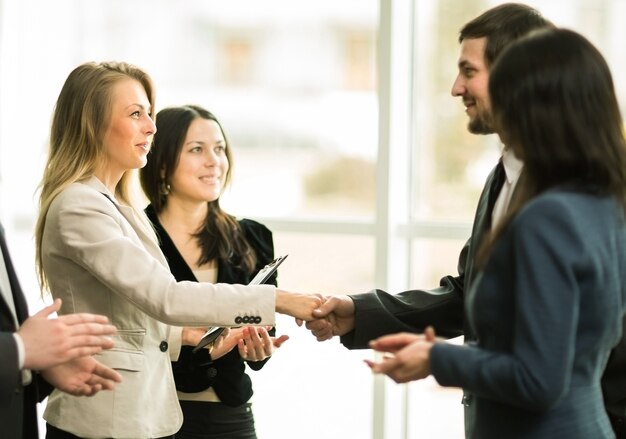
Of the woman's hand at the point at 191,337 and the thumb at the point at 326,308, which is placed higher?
the thumb at the point at 326,308

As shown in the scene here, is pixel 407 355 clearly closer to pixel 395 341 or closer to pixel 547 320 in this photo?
pixel 395 341

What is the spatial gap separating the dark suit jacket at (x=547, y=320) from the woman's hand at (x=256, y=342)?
3.73ft

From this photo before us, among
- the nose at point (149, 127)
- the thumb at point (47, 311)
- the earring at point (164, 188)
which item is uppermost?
the nose at point (149, 127)

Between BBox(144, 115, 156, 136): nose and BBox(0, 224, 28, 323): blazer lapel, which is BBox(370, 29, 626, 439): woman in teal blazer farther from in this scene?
BBox(144, 115, 156, 136): nose

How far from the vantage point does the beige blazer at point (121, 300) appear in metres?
2.22

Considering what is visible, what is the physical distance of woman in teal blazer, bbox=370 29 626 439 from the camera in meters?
1.54

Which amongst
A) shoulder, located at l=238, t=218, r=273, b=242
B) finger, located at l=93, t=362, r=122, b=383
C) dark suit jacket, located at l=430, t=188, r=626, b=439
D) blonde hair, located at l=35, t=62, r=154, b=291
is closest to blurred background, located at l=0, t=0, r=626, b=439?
shoulder, located at l=238, t=218, r=273, b=242

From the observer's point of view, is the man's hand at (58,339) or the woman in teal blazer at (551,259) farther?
the man's hand at (58,339)

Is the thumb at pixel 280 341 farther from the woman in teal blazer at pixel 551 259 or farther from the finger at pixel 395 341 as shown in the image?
the woman in teal blazer at pixel 551 259

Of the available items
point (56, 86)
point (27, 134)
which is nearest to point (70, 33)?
point (56, 86)

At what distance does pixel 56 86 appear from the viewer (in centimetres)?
469

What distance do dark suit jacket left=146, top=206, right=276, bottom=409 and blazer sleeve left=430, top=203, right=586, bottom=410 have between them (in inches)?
58.4

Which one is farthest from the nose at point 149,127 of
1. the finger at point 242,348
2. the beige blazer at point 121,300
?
the finger at point 242,348

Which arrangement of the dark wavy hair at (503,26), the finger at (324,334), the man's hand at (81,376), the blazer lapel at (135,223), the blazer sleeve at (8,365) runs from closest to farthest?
the blazer sleeve at (8,365), the man's hand at (81,376), the blazer lapel at (135,223), the dark wavy hair at (503,26), the finger at (324,334)
